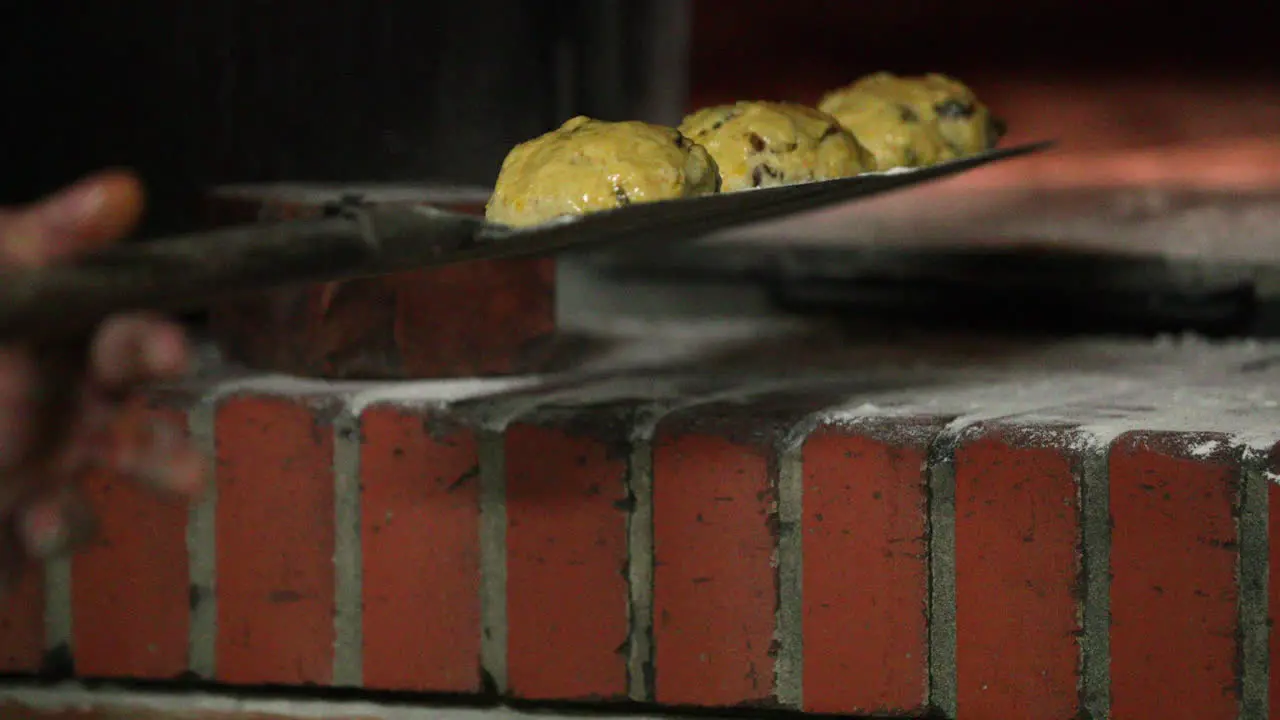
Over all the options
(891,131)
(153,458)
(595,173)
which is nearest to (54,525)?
(153,458)

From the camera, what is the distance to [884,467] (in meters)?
1.11

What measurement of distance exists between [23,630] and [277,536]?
0.76 ft

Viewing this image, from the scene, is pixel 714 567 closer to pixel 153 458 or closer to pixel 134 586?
pixel 134 586

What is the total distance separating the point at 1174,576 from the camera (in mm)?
1061

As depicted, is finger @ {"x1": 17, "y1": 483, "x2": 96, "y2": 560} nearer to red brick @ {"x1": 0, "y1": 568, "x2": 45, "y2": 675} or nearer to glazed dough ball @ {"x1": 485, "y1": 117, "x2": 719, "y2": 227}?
glazed dough ball @ {"x1": 485, "y1": 117, "x2": 719, "y2": 227}

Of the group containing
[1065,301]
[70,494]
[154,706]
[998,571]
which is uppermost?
[1065,301]

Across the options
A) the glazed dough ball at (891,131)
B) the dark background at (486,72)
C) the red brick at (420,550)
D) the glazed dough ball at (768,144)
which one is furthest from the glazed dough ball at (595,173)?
the dark background at (486,72)

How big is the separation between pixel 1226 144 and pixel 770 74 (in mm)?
Answer: 514

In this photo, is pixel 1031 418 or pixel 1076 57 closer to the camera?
pixel 1031 418

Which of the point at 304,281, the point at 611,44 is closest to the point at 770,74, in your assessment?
the point at 611,44

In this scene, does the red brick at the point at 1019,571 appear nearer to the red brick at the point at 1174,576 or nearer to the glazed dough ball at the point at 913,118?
the red brick at the point at 1174,576

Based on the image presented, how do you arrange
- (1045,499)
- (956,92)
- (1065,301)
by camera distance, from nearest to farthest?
(1045,499)
(956,92)
(1065,301)

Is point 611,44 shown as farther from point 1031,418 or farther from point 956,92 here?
point 1031,418

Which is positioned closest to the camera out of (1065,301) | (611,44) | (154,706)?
(154,706)
